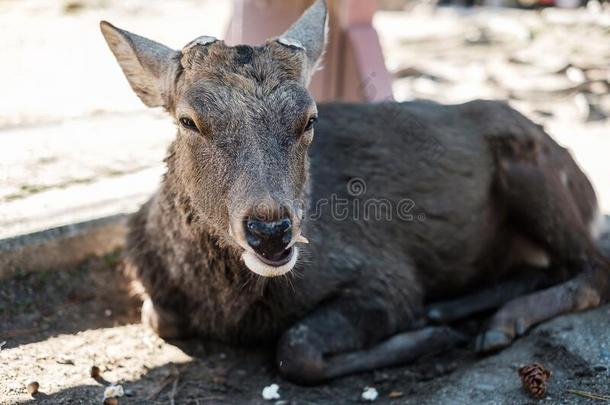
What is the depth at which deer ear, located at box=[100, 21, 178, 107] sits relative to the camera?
474 centimetres

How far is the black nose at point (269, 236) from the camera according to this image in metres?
3.74

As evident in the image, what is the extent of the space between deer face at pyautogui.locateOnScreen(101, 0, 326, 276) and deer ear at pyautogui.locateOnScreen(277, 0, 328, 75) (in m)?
0.32

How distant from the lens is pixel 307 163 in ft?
15.0

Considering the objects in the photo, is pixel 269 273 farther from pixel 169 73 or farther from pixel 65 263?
pixel 65 263

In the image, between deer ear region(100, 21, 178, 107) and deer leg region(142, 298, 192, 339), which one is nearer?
deer ear region(100, 21, 178, 107)

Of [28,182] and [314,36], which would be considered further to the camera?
[28,182]

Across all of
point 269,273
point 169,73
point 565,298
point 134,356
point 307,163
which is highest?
point 169,73

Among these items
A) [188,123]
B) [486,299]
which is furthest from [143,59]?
[486,299]

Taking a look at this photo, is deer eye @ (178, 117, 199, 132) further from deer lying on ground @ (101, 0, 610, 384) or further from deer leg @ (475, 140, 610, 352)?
deer leg @ (475, 140, 610, 352)

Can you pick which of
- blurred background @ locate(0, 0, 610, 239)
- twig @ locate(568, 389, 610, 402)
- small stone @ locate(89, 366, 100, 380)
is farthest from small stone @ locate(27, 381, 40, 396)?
twig @ locate(568, 389, 610, 402)

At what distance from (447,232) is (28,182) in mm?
3159

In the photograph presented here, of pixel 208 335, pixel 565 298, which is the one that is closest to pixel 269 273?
pixel 208 335

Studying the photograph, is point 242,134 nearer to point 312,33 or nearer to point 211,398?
point 312,33

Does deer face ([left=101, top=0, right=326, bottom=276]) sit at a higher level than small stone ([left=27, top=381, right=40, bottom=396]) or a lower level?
higher
